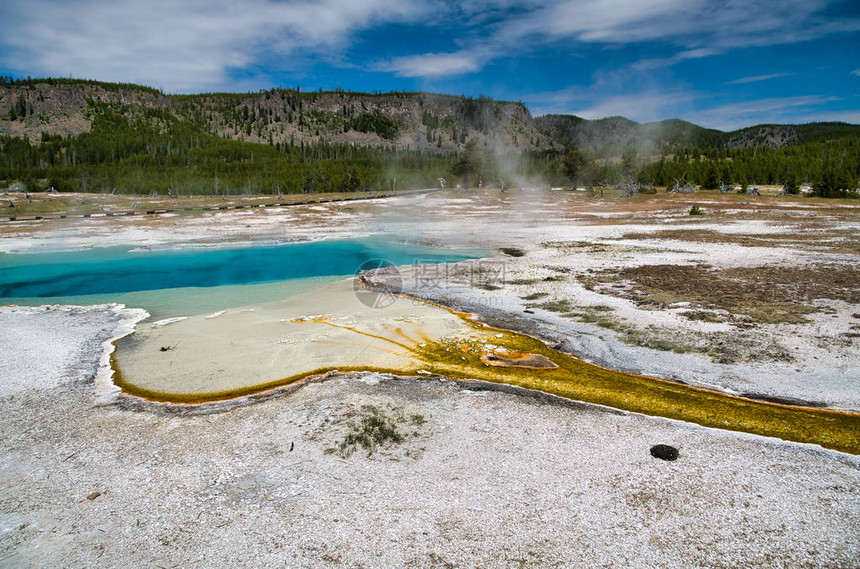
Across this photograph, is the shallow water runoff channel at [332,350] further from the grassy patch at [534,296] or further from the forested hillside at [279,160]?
the forested hillside at [279,160]

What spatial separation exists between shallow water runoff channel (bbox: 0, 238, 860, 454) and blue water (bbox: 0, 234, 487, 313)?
17cm

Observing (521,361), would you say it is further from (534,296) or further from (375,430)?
(534,296)

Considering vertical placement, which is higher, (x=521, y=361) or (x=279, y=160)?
(x=279, y=160)

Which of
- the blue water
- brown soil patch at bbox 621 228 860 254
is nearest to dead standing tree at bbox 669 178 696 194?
brown soil patch at bbox 621 228 860 254

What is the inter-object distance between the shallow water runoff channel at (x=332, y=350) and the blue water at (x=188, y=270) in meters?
0.17

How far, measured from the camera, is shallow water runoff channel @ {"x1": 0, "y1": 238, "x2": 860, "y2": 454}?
7.42 meters

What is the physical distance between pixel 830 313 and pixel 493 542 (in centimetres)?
1134

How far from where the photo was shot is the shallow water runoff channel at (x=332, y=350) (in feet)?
24.3

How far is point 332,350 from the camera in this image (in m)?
10.2

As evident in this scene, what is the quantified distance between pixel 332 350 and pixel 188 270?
1619 centimetres

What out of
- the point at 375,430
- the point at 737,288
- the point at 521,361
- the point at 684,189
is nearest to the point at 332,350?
the point at 375,430

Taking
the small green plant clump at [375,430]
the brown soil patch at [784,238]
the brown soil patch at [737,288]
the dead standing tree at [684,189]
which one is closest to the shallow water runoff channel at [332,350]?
the small green plant clump at [375,430]

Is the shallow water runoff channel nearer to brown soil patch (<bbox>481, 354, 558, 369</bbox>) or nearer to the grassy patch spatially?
brown soil patch (<bbox>481, 354, 558, 369</bbox>)

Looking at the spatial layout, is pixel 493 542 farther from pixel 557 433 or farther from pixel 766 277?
pixel 766 277
